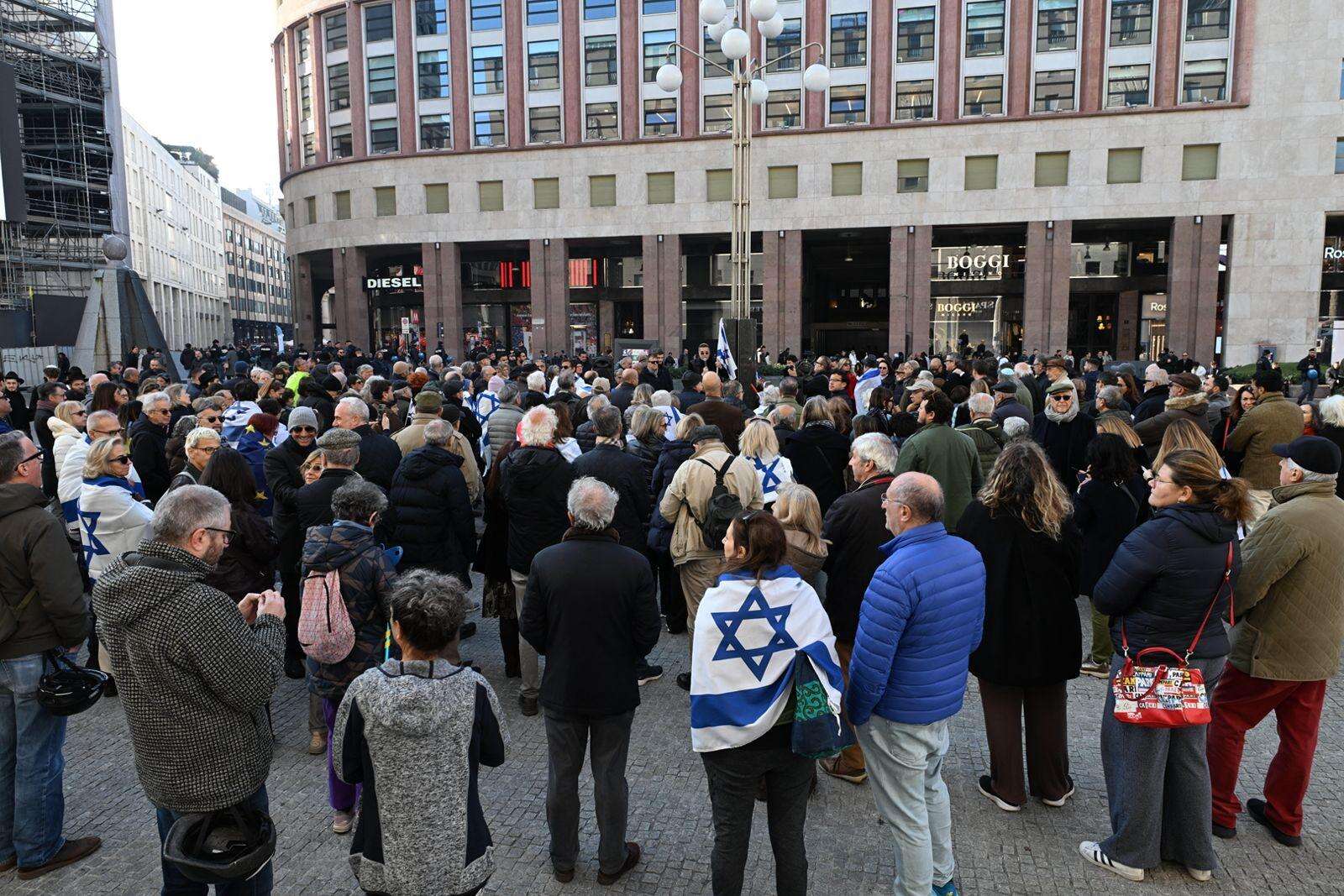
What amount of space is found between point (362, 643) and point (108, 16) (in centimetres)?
4929

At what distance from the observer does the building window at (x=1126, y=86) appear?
111 feet

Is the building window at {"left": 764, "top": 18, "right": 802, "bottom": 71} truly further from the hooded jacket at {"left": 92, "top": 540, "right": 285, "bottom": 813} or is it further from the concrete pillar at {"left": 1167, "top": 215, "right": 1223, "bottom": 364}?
the hooded jacket at {"left": 92, "top": 540, "right": 285, "bottom": 813}

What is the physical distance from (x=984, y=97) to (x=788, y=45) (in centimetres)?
871

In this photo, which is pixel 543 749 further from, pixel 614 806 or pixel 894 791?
pixel 894 791

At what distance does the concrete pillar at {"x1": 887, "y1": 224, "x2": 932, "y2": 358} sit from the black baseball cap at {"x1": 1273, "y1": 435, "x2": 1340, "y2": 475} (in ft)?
107

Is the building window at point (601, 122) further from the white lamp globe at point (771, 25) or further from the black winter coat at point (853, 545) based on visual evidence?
the black winter coat at point (853, 545)

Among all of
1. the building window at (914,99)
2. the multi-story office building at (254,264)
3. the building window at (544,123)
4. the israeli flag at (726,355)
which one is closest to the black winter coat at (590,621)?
the israeli flag at (726,355)

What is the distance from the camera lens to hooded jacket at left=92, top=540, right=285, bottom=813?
3.02 meters

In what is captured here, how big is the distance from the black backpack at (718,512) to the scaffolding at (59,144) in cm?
4099

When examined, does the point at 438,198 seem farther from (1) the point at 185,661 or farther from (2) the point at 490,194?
(1) the point at 185,661

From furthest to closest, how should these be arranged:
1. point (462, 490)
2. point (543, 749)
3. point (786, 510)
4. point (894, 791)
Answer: point (462, 490) < point (543, 749) < point (786, 510) < point (894, 791)

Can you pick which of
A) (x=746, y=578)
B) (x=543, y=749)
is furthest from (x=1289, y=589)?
(x=543, y=749)

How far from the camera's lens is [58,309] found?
84.8ft

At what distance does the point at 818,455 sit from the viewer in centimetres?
761
